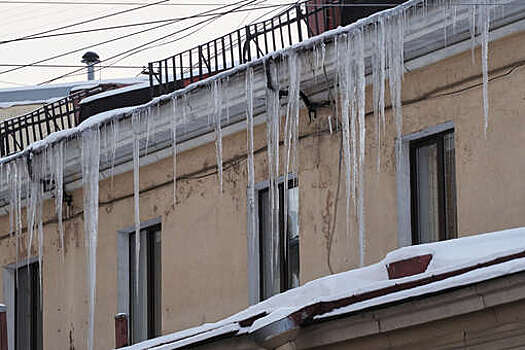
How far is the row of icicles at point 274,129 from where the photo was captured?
14.9 m

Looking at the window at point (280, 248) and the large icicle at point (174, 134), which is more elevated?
the large icicle at point (174, 134)

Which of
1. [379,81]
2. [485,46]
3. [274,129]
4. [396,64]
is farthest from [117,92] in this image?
[485,46]

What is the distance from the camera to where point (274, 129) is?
16219 mm

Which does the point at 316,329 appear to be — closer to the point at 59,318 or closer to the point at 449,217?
the point at 449,217

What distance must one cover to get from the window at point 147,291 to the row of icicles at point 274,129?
0.19 m

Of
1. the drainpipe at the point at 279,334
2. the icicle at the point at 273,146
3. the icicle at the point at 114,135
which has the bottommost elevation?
the drainpipe at the point at 279,334

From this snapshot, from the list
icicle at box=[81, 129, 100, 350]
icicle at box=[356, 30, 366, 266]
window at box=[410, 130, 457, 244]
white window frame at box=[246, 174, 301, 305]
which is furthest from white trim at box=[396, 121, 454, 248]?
icicle at box=[81, 129, 100, 350]

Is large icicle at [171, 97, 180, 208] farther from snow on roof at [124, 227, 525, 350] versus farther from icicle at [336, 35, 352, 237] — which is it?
snow on roof at [124, 227, 525, 350]

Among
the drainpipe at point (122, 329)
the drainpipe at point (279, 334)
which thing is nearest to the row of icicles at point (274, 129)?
the drainpipe at point (122, 329)

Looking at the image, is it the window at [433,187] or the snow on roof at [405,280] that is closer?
the snow on roof at [405,280]

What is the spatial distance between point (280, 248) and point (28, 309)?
419cm

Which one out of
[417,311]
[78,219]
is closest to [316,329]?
[417,311]

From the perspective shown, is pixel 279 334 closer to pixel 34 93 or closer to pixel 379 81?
pixel 379 81

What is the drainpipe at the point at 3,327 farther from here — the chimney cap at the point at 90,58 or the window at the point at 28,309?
the chimney cap at the point at 90,58
